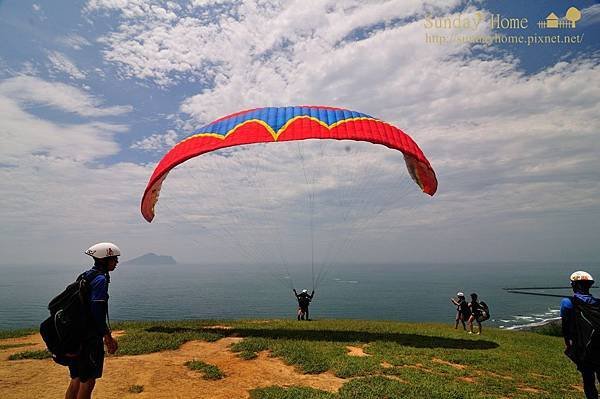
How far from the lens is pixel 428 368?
31.4 ft

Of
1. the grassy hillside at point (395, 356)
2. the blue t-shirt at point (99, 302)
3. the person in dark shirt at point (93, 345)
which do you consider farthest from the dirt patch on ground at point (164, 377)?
the blue t-shirt at point (99, 302)

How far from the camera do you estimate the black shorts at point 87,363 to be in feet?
16.4

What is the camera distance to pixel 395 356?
34.6ft

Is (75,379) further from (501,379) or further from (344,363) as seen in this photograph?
(501,379)

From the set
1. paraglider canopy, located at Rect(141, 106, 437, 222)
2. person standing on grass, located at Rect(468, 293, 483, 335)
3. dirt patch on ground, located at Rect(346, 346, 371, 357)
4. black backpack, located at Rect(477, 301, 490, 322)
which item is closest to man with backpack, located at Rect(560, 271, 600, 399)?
dirt patch on ground, located at Rect(346, 346, 371, 357)

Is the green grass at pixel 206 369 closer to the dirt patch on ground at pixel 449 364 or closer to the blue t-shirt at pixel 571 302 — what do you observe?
the dirt patch on ground at pixel 449 364

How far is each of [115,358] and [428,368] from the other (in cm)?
866

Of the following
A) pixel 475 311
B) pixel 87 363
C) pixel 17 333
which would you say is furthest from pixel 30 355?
pixel 475 311

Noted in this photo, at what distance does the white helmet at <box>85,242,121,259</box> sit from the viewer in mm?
5352

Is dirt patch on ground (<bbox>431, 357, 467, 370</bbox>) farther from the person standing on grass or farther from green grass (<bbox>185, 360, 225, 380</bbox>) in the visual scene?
green grass (<bbox>185, 360, 225, 380</bbox>)

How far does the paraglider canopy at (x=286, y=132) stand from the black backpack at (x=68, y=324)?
7.80 metres

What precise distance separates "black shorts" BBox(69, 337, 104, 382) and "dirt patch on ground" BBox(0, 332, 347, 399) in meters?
2.83

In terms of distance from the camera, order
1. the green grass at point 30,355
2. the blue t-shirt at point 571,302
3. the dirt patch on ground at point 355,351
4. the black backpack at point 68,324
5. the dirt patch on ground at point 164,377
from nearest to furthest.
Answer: the black backpack at point 68,324
the blue t-shirt at point 571,302
the dirt patch on ground at point 164,377
the green grass at point 30,355
the dirt patch on ground at point 355,351

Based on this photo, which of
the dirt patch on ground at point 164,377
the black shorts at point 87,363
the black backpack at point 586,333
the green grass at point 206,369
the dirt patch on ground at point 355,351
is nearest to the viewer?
the black shorts at point 87,363
